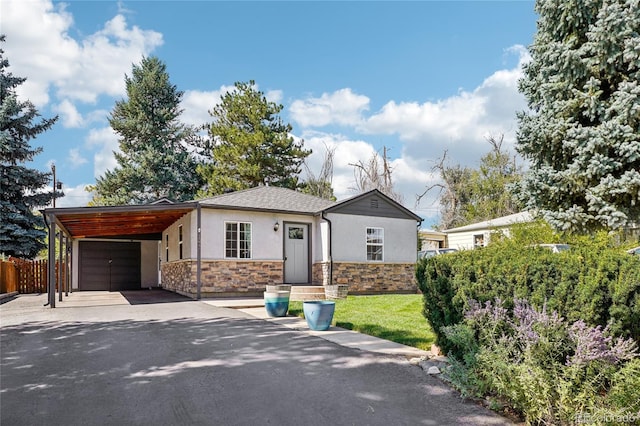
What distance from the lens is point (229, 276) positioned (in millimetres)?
14289

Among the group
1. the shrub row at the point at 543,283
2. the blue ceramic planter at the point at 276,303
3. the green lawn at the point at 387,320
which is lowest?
the green lawn at the point at 387,320

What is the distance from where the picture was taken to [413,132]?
1148 inches

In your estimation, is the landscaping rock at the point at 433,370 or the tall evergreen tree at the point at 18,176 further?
the tall evergreen tree at the point at 18,176

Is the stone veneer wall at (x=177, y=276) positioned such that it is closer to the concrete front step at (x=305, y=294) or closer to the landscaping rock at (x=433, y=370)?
the concrete front step at (x=305, y=294)

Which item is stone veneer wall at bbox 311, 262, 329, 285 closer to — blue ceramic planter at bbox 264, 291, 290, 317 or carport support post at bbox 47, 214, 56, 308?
blue ceramic planter at bbox 264, 291, 290, 317

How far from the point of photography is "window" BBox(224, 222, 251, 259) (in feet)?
47.7

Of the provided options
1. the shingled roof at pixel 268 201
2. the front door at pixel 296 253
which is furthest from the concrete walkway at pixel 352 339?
the front door at pixel 296 253

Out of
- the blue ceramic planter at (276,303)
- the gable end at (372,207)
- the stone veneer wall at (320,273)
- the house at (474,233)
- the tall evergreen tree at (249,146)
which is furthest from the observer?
the tall evergreen tree at (249,146)

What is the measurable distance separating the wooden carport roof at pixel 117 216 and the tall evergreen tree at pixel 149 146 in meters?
11.0

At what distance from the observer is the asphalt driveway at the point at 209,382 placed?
3.83m

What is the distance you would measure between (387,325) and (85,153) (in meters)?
30.3

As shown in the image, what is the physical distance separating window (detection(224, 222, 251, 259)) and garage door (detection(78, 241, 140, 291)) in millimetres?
8513

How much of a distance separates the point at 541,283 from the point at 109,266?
65.4 feet

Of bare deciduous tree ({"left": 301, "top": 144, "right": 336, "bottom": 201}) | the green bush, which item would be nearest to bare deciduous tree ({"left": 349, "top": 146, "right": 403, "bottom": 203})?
bare deciduous tree ({"left": 301, "top": 144, "right": 336, "bottom": 201})
